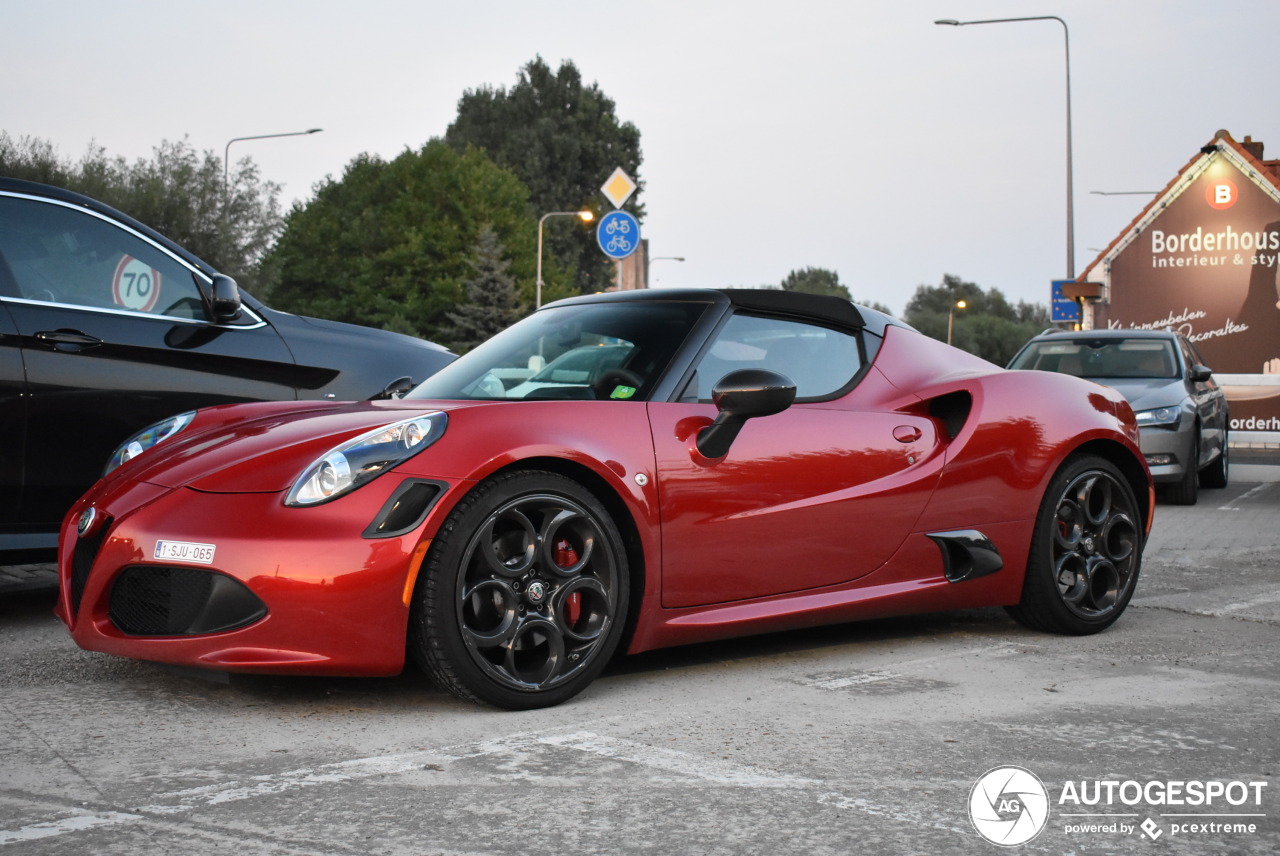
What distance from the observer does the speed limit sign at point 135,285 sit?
19.2 feet

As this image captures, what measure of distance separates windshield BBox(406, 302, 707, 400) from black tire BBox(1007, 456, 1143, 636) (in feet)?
5.45

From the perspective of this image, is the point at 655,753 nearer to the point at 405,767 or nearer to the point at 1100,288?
the point at 405,767

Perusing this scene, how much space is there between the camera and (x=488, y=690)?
389cm

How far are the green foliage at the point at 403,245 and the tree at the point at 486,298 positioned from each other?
0.96m

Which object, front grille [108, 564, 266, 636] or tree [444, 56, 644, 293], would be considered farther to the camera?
tree [444, 56, 644, 293]

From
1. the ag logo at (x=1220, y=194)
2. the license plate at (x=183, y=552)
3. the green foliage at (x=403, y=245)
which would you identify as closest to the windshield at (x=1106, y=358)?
the license plate at (x=183, y=552)

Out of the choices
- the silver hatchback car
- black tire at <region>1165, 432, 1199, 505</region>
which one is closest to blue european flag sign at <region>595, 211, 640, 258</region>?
the silver hatchback car

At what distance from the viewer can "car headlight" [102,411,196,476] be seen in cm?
485

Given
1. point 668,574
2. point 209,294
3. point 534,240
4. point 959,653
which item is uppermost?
point 534,240

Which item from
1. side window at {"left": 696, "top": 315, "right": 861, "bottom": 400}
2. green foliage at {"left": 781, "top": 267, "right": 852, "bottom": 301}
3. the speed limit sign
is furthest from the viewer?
green foliage at {"left": 781, "top": 267, "right": 852, "bottom": 301}

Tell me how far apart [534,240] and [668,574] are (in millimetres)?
64625

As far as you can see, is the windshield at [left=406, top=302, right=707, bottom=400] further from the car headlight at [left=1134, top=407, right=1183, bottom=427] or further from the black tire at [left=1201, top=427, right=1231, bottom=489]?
the black tire at [left=1201, top=427, right=1231, bottom=489]

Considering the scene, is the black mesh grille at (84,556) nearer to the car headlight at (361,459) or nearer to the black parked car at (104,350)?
the car headlight at (361,459)

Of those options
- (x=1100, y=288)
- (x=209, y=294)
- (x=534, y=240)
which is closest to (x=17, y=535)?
(x=209, y=294)
